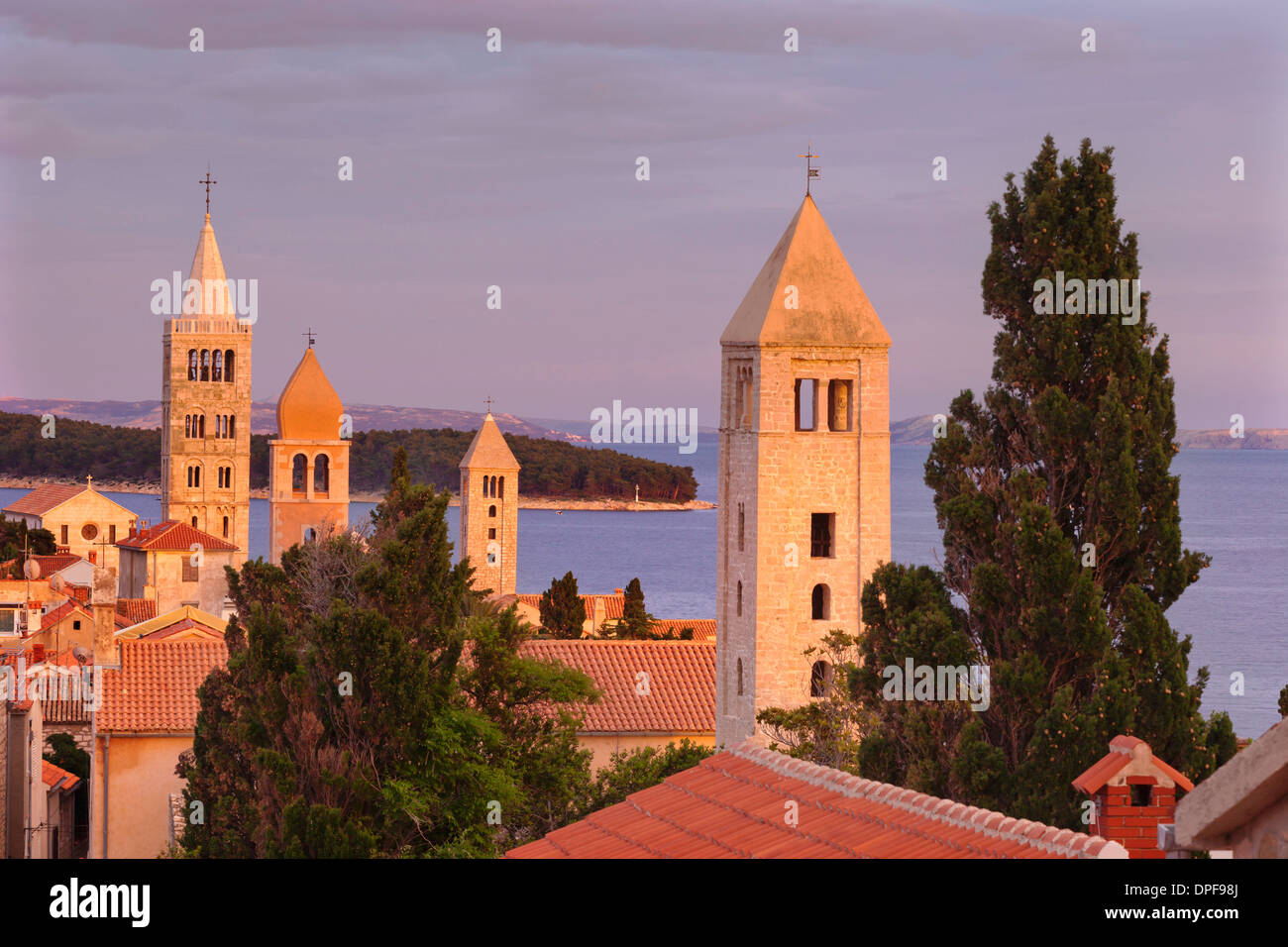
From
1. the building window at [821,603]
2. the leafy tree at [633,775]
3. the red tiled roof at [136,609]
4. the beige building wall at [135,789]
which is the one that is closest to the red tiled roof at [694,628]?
the red tiled roof at [136,609]

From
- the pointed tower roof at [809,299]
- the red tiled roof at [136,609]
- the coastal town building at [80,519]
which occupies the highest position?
the pointed tower roof at [809,299]

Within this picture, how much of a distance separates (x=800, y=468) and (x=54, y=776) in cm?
1634

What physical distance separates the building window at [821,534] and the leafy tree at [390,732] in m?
10.5

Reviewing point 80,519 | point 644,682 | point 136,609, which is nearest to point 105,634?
point 644,682

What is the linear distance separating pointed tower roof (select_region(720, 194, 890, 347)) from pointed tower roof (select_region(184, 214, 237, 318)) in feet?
167

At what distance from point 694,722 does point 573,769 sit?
10.1 meters

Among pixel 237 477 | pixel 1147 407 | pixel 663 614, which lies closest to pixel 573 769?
pixel 1147 407

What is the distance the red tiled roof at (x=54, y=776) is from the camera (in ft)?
107

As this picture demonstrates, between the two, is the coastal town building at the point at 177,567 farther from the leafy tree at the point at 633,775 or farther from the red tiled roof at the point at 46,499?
the leafy tree at the point at 633,775

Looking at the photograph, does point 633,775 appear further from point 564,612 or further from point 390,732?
point 564,612

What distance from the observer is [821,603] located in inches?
1267

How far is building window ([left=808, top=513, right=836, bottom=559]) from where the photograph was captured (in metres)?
32.1
